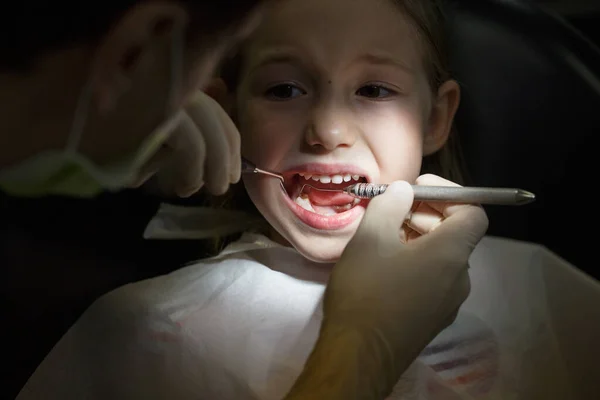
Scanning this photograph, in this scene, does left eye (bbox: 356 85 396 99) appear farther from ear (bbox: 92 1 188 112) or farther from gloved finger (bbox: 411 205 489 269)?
ear (bbox: 92 1 188 112)

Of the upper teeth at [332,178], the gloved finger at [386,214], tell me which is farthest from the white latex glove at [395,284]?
the upper teeth at [332,178]

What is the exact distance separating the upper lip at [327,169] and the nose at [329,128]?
0.02 metres

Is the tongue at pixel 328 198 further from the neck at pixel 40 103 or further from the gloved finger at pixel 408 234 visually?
the neck at pixel 40 103

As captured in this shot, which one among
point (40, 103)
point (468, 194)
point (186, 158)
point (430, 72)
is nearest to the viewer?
point (40, 103)

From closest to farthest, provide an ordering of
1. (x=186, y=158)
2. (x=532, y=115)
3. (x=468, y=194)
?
(x=186, y=158), (x=468, y=194), (x=532, y=115)

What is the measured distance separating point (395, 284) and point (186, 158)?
9.8 inches

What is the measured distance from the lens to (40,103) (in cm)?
47

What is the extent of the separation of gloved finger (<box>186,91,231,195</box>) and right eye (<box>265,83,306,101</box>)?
0.20m

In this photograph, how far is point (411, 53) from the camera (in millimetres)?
924

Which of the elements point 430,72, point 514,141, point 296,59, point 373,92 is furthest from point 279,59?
point 514,141

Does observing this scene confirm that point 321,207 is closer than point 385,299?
No

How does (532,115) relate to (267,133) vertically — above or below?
above

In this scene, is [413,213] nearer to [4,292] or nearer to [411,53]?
[411,53]

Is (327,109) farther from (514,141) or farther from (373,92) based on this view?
(514,141)
